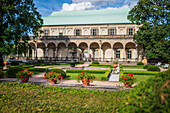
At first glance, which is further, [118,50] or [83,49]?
[83,49]

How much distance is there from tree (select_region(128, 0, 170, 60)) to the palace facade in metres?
5.58

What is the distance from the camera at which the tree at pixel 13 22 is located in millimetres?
21641

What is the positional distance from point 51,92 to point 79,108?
250cm

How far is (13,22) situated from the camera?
24172 mm

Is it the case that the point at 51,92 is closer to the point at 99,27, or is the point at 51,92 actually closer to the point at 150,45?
the point at 150,45

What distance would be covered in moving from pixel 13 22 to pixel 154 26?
93.6 ft

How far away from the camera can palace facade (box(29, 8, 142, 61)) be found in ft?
122

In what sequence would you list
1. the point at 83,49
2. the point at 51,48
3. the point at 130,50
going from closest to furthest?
the point at 130,50 → the point at 83,49 → the point at 51,48

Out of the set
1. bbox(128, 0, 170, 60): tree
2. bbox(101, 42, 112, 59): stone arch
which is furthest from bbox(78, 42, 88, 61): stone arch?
bbox(128, 0, 170, 60): tree

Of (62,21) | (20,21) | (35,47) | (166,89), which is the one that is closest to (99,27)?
(62,21)

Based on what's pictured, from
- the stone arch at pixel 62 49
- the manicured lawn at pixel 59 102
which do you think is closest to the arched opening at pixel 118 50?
the stone arch at pixel 62 49

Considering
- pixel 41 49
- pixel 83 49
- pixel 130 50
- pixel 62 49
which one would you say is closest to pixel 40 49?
pixel 41 49

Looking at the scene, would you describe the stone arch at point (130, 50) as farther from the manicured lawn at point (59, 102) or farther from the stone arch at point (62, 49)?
the manicured lawn at point (59, 102)

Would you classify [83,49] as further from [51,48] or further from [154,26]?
[154,26]
